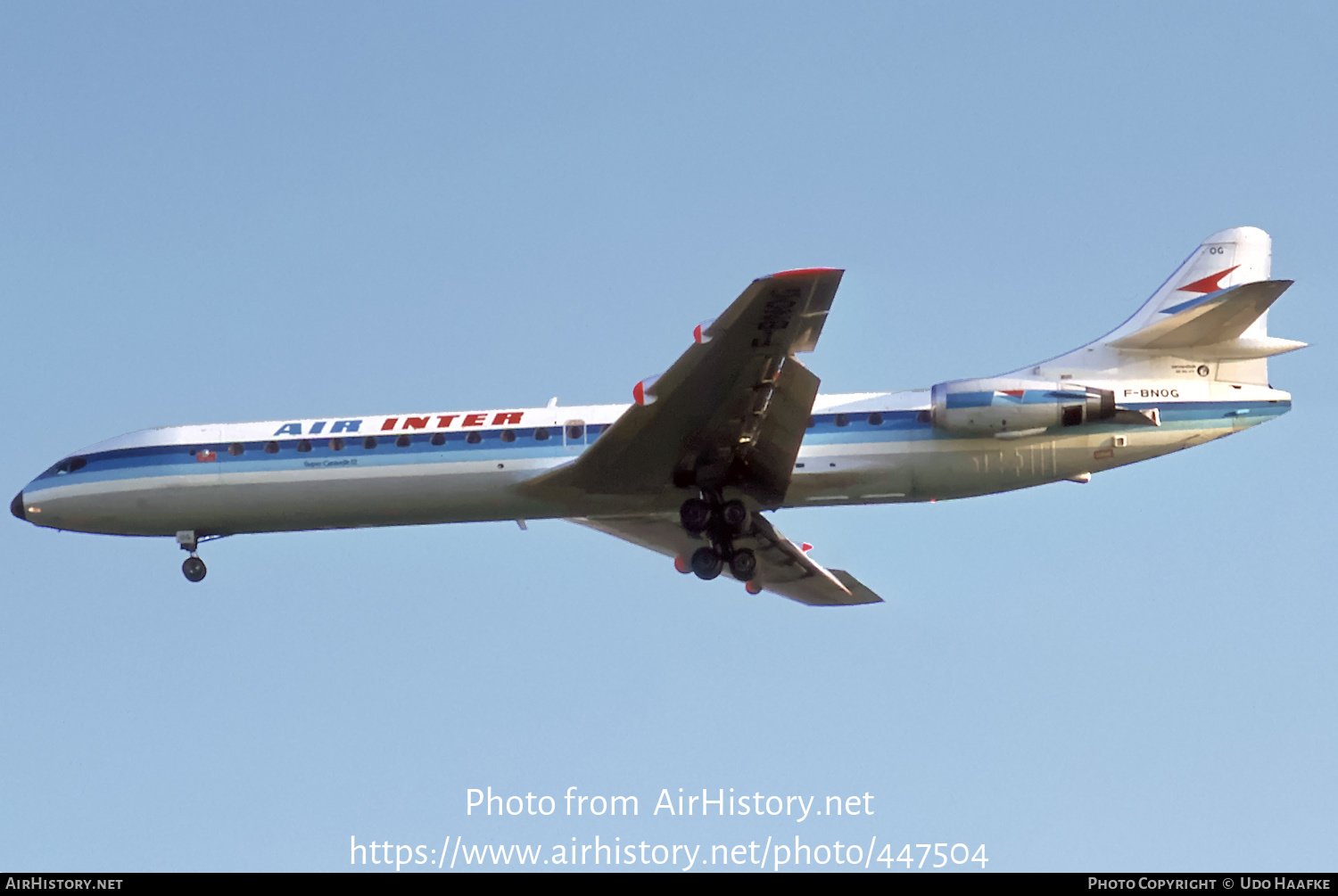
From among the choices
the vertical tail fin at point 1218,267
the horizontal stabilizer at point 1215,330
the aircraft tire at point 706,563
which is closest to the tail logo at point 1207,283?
the vertical tail fin at point 1218,267

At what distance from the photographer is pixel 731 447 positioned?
24234mm

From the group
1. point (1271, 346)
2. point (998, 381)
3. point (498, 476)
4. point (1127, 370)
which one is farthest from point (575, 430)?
point (1271, 346)

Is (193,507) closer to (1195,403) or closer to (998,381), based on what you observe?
(998,381)

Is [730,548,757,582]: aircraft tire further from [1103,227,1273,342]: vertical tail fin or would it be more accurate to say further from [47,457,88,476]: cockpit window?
[47,457,88,476]: cockpit window

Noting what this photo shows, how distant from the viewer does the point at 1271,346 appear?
24.8m

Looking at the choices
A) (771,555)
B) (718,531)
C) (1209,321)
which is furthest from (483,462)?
(1209,321)

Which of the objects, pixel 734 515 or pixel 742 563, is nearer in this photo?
pixel 734 515

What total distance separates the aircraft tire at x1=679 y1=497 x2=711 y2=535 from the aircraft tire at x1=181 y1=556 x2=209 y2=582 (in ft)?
27.7

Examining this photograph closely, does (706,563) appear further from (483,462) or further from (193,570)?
(193,570)

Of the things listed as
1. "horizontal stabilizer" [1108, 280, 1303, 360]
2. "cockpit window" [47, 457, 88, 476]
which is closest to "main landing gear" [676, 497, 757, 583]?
"horizontal stabilizer" [1108, 280, 1303, 360]

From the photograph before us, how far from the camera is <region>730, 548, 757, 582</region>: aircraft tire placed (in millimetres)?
25938

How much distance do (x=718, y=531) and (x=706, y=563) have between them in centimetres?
69

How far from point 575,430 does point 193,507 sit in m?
6.77

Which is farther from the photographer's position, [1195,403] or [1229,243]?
[1229,243]
